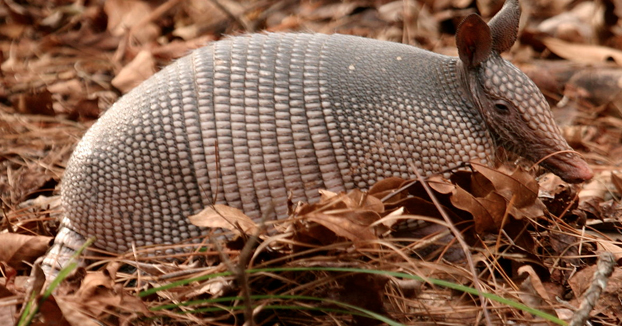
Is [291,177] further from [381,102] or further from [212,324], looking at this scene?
[212,324]

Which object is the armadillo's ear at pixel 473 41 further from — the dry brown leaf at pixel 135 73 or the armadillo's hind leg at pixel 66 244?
the dry brown leaf at pixel 135 73

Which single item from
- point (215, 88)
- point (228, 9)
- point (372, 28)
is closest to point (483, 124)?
point (215, 88)

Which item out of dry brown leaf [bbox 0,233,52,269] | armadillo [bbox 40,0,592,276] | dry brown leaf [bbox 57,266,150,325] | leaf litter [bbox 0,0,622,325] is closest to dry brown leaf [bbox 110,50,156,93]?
leaf litter [bbox 0,0,622,325]

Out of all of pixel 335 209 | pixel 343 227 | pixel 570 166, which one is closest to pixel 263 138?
pixel 335 209

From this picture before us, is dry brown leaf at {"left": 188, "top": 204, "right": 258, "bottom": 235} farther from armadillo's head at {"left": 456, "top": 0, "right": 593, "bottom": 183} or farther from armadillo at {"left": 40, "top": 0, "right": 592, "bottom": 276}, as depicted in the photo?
→ armadillo's head at {"left": 456, "top": 0, "right": 593, "bottom": 183}

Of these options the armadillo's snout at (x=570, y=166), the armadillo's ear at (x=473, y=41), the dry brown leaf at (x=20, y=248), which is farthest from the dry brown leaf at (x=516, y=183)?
the dry brown leaf at (x=20, y=248)
